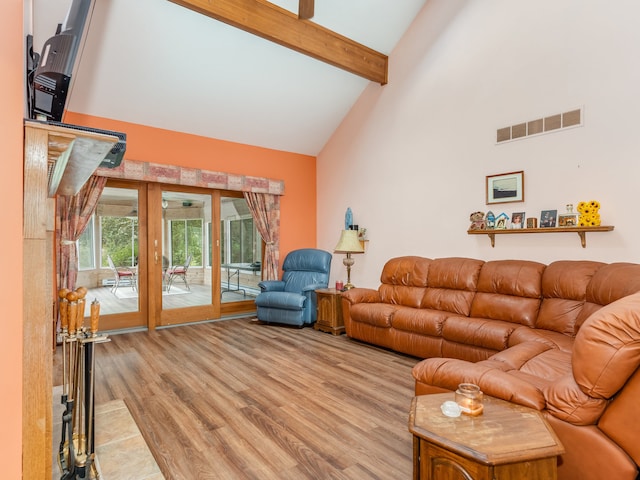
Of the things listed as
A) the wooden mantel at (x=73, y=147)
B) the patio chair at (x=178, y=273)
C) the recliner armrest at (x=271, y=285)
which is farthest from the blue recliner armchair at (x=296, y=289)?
the wooden mantel at (x=73, y=147)

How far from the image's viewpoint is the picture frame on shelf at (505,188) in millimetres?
3736

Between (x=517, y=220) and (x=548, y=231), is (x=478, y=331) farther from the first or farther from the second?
(x=517, y=220)

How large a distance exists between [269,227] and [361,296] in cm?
223

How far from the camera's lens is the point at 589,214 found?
3.17 m

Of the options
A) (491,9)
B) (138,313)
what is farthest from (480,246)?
(138,313)

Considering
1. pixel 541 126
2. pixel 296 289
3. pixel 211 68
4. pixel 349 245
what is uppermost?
pixel 211 68

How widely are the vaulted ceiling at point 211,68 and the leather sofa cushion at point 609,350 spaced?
4020mm

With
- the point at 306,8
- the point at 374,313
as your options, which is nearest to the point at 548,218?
the point at 374,313

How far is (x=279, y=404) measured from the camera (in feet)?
8.77

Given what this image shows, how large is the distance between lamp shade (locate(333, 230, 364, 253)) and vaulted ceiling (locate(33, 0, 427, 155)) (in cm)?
207

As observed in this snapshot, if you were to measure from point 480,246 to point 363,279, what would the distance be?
1.93 meters

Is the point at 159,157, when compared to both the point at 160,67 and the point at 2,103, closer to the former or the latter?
the point at 160,67

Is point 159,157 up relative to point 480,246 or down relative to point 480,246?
up

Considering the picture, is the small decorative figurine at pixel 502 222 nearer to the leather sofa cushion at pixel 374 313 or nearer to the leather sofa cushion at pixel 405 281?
the leather sofa cushion at pixel 405 281
